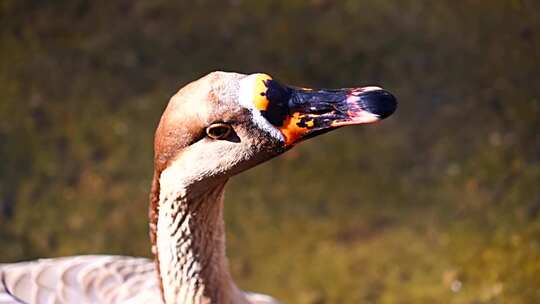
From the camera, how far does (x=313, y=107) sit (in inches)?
89.8

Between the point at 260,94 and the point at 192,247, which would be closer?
the point at 260,94

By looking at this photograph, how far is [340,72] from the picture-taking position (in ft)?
15.8

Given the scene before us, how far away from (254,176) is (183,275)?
1828mm

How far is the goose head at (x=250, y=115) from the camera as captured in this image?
226 centimetres

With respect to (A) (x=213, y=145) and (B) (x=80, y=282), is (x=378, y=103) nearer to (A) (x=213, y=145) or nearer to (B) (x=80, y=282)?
(A) (x=213, y=145)

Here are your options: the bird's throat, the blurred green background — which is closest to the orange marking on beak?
the bird's throat

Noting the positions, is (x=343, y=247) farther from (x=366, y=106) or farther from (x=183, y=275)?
(x=366, y=106)

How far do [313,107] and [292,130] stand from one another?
0.08 metres

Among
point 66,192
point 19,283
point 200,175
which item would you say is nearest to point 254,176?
point 66,192

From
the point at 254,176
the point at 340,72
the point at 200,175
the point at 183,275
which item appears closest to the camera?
the point at 200,175

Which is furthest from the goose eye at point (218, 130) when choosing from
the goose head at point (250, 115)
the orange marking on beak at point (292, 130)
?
the orange marking on beak at point (292, 130)

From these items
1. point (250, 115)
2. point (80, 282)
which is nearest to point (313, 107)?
point (250, 115)

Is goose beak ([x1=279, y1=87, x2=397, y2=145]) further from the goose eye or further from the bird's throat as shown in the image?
the bird's throat

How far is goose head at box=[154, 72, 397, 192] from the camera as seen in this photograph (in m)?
2.26
